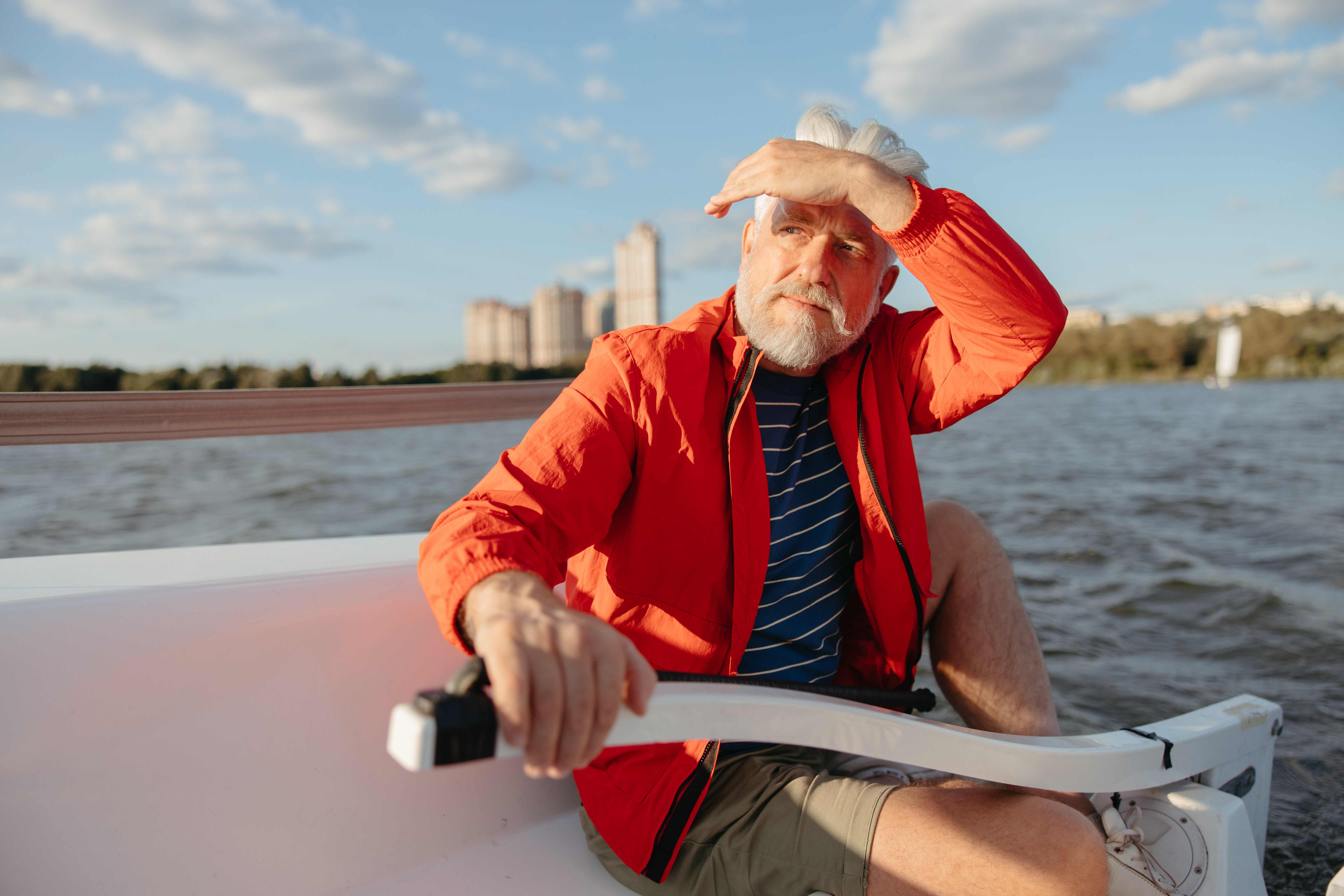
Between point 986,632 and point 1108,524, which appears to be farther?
point 1108,524

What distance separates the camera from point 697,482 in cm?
119

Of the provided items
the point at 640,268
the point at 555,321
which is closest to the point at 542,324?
the point at 555,321

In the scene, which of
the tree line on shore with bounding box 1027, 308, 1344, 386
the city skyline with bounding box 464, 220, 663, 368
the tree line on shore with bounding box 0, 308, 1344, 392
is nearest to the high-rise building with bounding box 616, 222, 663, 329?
the city skyline with bounding box 464, 220, 663, 368

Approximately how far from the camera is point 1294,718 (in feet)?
8.05

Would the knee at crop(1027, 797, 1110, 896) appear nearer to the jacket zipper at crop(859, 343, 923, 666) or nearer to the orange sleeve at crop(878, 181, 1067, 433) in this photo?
the jacket zipper at crop(859, 343, 923, 666)

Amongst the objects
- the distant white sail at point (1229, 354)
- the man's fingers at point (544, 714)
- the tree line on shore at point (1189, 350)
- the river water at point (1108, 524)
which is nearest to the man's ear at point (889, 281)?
the man's fingers at point (544, 714)

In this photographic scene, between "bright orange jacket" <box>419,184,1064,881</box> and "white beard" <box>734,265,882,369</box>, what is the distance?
0.04 metres

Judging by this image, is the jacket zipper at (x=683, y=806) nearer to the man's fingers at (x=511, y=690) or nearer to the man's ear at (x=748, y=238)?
the man's fingers at (x=511, y=690)

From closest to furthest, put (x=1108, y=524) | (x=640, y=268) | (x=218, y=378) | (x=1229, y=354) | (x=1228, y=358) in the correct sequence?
(x=218, y=378) < (x=1108, y=524) < (x=640, y=268) < (x=1229, y=354) < (x=1228, y=358)

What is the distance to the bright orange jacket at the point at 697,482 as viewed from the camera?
1.09m

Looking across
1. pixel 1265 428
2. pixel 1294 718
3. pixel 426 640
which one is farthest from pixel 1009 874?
pixel 1265 428

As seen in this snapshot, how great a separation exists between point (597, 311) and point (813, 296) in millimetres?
27863

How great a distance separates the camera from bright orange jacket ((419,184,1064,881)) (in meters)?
1.09

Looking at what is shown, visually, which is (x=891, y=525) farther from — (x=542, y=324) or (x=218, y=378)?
(x=542, y=324)
